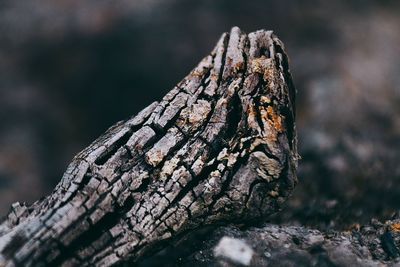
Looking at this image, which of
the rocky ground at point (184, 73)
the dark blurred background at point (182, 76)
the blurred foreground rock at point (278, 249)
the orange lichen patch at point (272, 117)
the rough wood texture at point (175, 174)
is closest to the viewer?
the rough wood texture at point (175, 174)

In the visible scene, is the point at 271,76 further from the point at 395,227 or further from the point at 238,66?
the point at 395,227

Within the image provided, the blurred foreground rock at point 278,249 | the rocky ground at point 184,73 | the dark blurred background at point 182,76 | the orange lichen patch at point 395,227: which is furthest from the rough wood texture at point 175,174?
the orange lichen patch at point 395,227

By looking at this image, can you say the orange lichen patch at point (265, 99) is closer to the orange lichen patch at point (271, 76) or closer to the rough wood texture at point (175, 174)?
the rough wood texture at point (175, 174)

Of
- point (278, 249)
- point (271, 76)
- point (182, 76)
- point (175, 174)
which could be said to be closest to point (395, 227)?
point (278, 249)

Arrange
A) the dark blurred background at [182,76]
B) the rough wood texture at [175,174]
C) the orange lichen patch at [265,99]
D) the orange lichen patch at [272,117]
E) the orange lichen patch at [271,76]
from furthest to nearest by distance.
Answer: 1. the dark blurred background at [182,76]
2. the orange lichen patch at [271,76]
3. the orange lichen patch at [265,99]
4. the orange lichen patch at [272,117]
5. the rough wood texture at [175,174]

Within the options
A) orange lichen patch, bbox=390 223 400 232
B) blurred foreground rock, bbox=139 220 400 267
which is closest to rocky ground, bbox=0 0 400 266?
orange lichen patch, bbox=390 223 400 232

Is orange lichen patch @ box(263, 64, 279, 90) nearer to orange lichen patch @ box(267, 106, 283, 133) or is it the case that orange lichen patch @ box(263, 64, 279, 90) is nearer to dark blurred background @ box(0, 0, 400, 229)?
orange lichen patch @ box(267, 106, 283, 133)
